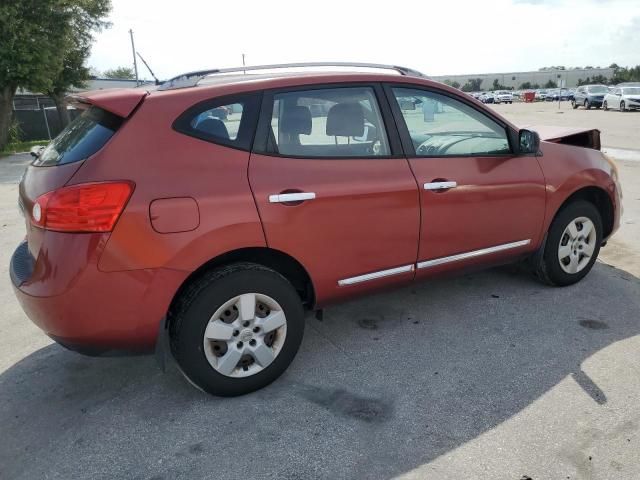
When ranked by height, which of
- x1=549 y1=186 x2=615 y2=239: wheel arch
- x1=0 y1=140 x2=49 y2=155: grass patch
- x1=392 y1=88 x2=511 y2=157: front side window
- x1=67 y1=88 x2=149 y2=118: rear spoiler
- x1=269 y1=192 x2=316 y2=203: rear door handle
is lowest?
x1=0 y1=140 x2=49 y2=155: grass patch

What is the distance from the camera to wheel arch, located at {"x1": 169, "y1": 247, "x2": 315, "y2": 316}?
2.79m

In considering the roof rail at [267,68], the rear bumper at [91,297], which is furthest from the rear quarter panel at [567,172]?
the rear bumper at [91,297]

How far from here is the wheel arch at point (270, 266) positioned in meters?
2.79

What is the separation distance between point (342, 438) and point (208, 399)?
0.84m

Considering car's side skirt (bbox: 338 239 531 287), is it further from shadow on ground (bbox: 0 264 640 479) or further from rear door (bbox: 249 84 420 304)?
shadow on ground (bbox: 0 264 640 479)

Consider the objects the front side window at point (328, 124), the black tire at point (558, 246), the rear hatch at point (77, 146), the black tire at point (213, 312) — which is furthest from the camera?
the black tire at point (558, 246)

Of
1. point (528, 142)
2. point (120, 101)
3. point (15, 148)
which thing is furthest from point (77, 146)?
point (15, 148)

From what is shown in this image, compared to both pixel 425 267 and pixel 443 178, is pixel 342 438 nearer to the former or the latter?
pixel 425 267

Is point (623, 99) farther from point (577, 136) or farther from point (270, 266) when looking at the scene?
point (270, 266)

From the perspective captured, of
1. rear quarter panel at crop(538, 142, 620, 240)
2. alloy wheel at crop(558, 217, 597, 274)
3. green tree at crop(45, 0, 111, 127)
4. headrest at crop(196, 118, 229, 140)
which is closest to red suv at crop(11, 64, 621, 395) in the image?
headrest at crop(196, 118, 229, 140)

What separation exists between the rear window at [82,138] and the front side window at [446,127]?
69.5 inches

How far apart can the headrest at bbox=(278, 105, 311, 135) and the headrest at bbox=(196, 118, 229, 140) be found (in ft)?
1.08

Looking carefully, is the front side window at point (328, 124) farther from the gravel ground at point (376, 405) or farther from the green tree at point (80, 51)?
the green tree at point (80, 51)

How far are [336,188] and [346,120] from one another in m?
0.50
